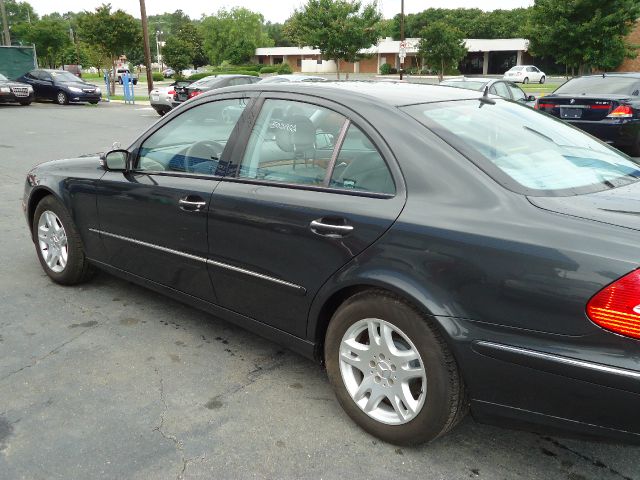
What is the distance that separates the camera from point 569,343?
209cm

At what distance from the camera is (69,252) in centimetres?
443

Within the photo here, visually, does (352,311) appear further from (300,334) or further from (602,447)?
(602,447)

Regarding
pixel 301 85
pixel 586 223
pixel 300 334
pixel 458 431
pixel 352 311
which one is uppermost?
pixel 301 85

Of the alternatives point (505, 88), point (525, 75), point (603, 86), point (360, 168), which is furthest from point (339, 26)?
point (360, 168)

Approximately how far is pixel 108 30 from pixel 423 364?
3180 centimetres

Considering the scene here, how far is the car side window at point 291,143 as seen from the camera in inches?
116

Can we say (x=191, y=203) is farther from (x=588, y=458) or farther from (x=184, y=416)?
(x=588, y=458)

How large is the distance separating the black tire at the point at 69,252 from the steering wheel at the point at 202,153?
4.17ft

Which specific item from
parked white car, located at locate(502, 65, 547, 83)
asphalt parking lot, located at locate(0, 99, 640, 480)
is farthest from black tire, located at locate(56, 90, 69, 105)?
parked white car, located at locate(502, 65, 547, 83)

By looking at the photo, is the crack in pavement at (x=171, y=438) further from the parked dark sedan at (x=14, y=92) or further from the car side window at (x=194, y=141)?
the parked dark sedan at (x=14, y=92)

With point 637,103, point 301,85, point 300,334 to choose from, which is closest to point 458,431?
point 300,334

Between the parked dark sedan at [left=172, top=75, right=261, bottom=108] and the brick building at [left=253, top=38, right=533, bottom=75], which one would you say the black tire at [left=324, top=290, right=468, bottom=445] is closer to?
the parked dark sedan at [left=172, top=75, right=261, bottom=108]

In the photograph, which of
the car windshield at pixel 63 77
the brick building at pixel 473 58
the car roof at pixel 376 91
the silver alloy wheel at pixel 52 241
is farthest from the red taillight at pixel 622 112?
the brick building at pixel 473 58

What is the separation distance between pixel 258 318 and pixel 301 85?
4.14 feet
